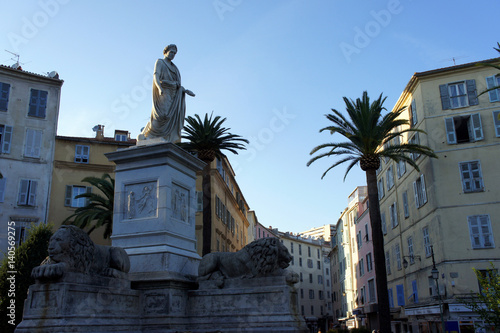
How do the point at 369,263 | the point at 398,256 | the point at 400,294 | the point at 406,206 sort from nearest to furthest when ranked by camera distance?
the point at 406,206, the point at 400,294, the point at 398,256, the point at 369,263

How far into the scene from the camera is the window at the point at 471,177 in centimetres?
3169

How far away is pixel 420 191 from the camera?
35.5 metres

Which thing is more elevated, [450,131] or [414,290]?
[450,131]

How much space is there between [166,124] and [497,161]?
2724cm

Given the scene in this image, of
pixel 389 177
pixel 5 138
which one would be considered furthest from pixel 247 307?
pixel 389 177

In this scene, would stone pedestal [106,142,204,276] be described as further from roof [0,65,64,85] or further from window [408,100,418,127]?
roof [0,65,64,85]

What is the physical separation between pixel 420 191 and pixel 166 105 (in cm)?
2836

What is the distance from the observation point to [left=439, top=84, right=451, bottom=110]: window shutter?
112 ft

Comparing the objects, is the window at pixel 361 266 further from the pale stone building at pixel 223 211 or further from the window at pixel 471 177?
the window at pixel 471 177

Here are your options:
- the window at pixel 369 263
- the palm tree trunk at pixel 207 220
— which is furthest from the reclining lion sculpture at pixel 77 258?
the window at pixel 369 263

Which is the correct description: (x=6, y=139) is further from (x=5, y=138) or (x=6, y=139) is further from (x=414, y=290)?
(x=414, y=290)

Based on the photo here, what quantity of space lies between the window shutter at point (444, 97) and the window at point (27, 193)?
100ft

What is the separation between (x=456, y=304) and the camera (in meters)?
29.6

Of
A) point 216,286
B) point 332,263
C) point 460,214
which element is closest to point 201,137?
point 460,214
